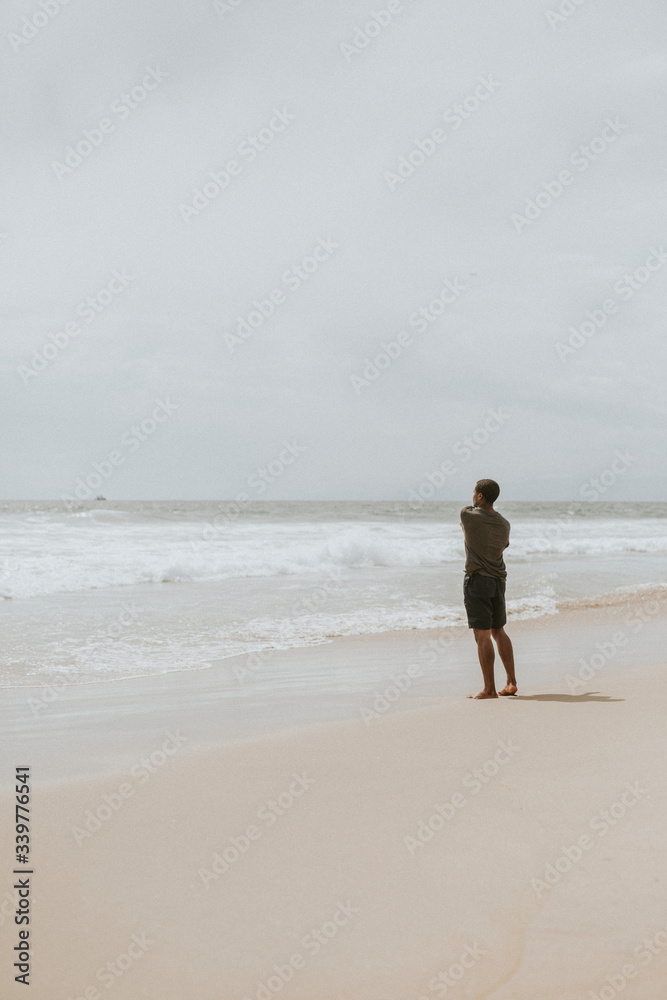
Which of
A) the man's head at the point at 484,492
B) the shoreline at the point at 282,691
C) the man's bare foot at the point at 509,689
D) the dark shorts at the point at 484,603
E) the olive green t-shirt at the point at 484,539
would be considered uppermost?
the man's head at the point at 484,492

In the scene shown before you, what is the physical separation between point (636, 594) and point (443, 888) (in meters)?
10.5

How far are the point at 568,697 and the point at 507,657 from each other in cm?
59

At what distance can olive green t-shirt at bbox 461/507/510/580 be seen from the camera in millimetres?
5742

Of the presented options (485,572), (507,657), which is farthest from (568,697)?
(485,572)

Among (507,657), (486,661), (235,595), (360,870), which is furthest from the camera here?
(235,595)

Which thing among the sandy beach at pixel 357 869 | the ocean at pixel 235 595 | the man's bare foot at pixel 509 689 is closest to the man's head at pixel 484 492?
the man's bare foot at pixel 509 689

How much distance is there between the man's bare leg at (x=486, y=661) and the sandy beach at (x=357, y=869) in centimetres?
114

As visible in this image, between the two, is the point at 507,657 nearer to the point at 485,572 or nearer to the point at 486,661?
the point at 486,661

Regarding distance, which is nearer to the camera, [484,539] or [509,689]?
[509,689]

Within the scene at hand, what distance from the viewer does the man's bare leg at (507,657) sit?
547 cm

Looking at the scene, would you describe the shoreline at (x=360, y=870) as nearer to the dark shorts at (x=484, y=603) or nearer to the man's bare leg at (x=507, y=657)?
the man's bare leg at (x=507, y=657)

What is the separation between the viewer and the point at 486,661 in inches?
214

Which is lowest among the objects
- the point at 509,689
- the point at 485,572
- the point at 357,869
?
the point at 509,689

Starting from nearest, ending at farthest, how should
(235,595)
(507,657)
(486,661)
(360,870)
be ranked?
(360,870) → (486,661) → (507,657) → (235,595)
